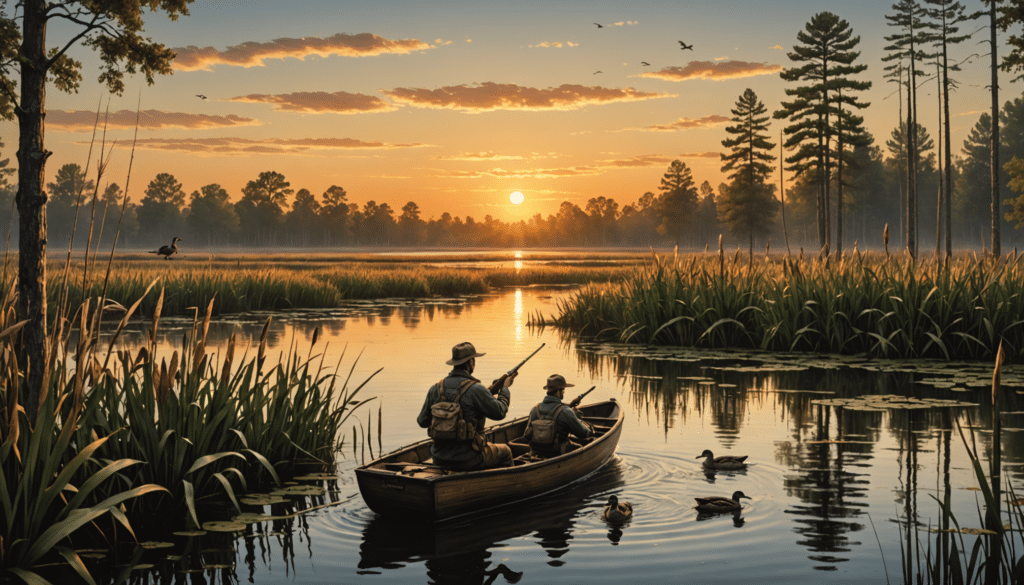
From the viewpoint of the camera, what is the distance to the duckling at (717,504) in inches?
342

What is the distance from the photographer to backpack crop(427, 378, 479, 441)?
28.6ft

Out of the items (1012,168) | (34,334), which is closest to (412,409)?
(34,334)

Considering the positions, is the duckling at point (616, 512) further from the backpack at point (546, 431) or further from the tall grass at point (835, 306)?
the tall grass at point (835, 306)

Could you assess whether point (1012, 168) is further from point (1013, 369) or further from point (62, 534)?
point (62, 534)

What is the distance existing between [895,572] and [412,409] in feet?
31.4

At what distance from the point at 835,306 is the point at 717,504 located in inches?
522

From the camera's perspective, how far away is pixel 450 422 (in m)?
8.71

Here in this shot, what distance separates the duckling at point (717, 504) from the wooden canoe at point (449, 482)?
1.68m

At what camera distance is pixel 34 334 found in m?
8.22

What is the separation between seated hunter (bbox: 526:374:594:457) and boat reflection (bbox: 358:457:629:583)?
2.87 feet

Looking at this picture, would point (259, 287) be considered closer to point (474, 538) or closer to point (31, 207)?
point (31, 207)

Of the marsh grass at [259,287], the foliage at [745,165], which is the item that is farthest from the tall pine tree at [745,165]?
the marsh grass at [259,287]

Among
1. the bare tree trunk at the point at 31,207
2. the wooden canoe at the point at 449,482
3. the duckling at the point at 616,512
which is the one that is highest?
the bare tree trunk at the point at 31,207

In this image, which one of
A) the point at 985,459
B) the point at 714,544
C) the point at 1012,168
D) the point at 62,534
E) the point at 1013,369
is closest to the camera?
the point at 62,534
